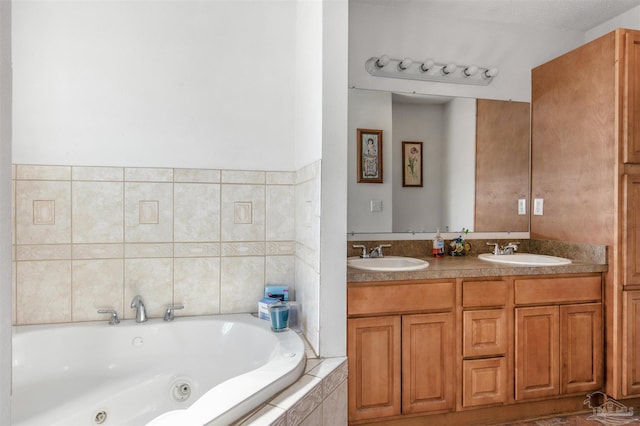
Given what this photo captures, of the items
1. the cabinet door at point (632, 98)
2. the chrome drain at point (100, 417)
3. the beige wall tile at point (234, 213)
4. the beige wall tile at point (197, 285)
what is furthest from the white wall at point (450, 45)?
the chrome drain at point (100, 417)

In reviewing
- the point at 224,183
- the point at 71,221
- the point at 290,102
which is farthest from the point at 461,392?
the point at 71,221

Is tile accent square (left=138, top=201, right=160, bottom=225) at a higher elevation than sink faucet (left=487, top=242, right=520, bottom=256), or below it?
higher

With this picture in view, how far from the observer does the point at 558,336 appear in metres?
2.26

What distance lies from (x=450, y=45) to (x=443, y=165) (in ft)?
2.80

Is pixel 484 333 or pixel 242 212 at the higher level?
pixel 242 212

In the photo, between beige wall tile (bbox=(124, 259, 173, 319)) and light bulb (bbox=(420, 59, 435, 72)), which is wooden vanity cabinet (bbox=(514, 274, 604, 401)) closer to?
light bulb (bbox=(420, 59, 435, 72))

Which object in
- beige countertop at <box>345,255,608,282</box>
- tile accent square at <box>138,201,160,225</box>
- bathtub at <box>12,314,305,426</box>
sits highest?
tile accent square at <box>138,201,160,225</box>

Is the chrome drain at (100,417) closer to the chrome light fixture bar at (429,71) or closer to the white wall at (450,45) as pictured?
the white wall at (450,45)

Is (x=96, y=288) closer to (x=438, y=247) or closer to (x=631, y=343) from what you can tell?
(x=438, y=247)

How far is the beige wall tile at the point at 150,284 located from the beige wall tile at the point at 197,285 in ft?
0.14

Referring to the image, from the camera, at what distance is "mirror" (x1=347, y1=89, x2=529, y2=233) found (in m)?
2.66

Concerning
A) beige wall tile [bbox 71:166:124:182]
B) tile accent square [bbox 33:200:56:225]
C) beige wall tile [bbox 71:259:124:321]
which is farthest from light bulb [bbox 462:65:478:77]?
tile accent square [bbox 33:200:56:225]

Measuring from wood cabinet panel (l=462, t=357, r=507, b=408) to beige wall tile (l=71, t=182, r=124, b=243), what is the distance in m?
2.05

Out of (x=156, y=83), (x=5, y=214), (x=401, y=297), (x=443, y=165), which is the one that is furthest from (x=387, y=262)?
(x=5, y=214)
